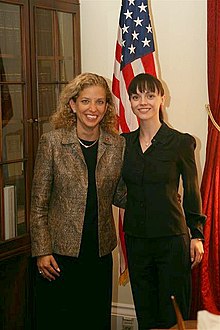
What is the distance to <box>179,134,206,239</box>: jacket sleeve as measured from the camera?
99.5 inches

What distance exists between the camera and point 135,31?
3.25 meters

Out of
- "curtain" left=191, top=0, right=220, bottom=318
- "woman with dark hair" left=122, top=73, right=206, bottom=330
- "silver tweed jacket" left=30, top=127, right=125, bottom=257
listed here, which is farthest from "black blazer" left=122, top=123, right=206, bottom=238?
"curtain" left=191, top=0, right=220, bottom=318

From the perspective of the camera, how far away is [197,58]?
3.32 metres

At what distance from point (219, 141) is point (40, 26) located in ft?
3.68

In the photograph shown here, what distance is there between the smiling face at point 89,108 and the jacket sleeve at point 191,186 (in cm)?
38

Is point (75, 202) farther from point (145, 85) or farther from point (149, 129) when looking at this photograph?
point (145, 85)

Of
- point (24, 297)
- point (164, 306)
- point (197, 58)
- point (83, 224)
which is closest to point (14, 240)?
point (24, 297)

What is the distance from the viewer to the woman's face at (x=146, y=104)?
2.51 m

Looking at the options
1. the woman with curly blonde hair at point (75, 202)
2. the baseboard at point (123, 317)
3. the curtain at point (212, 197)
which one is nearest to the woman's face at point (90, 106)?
the woman with curly blonde hair at point (75, 202)

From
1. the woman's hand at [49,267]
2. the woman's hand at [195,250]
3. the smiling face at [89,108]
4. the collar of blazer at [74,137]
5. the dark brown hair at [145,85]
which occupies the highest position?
the dark brown hair at [145,85]

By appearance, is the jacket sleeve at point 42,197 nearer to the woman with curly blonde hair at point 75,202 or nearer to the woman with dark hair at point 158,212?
the woman with curly blonde hair at point 75,202

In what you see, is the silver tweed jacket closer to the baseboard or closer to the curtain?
the curtain

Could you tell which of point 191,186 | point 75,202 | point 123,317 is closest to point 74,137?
point 75,202

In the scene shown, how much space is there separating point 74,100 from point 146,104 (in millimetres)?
324
